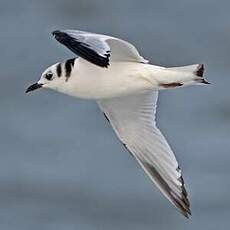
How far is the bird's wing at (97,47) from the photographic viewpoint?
439 cm

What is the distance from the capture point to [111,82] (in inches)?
191

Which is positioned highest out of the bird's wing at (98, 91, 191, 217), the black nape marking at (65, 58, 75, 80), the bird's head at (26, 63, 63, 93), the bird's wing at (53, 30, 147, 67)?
the bird's wing at (53, 30, 147, 67)

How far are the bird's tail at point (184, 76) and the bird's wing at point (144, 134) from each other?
1.52 ft

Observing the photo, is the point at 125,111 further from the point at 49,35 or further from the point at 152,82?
the point at 49,35

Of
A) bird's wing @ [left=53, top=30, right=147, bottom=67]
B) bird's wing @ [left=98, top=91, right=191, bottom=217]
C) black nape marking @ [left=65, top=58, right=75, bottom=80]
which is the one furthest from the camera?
bird's wing @ [left=98, top=91, right=191, bottom=217]

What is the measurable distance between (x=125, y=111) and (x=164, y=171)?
0.91ft

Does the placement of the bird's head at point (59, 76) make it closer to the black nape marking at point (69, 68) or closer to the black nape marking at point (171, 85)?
the black nape marking at point (69, 68)

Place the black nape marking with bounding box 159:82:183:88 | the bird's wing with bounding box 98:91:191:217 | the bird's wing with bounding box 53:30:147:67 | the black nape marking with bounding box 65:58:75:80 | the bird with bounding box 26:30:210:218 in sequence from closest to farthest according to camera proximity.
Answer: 1. the bird's wing with bounding box 53:30:147:67
2. the bird with bounding box 26:30:210:218
3. the black nape marking with bounding box 159:82:183:88
4. the black nape marking with bounding box 65:58:75:80
5. the bird's wing with bounding box 98:91:191:217

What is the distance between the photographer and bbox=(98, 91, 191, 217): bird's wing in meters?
5.14

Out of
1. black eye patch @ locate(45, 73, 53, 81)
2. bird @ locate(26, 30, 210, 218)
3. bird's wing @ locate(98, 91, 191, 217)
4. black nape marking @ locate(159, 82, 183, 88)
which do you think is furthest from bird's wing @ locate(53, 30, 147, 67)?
bird's wing @ locate(98, 91, 191, 217)

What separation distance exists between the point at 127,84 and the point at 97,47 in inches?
15.2

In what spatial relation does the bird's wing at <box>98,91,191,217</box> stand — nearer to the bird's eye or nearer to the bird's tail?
the bird's eye

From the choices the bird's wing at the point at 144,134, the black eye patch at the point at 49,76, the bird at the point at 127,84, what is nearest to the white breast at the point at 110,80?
the bird at the point at 127,84

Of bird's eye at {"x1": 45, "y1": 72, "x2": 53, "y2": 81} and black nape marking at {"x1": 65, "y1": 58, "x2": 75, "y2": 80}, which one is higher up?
black nape marking at {"x1": 65, "y1": 58, "x2": 75, "y2": 80}
